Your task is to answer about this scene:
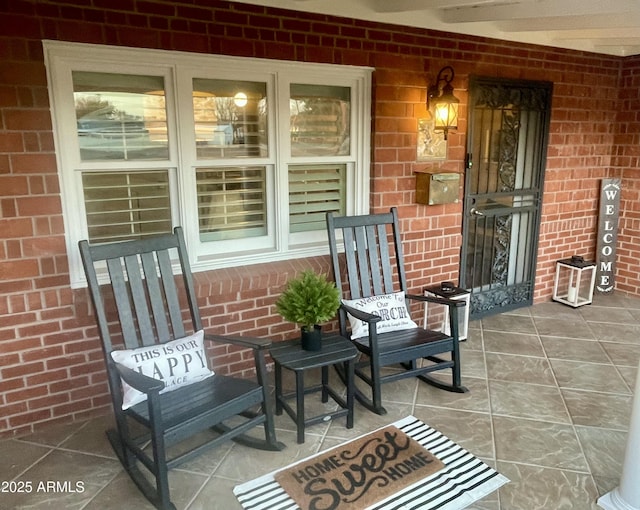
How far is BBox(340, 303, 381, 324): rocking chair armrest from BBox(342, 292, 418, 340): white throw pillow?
0.09 meters

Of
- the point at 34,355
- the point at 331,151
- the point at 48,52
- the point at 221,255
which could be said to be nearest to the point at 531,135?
the point at 331,151

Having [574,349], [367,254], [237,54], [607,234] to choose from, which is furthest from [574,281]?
[237,54]

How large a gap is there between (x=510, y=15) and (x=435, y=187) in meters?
1.17

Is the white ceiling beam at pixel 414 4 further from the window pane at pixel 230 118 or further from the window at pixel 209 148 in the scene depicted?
the window pane at pixel 230 118

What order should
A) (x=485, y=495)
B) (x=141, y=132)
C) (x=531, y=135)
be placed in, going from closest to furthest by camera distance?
(x=485, y=495) → (x=141, y=132) → (x=531, y=135)

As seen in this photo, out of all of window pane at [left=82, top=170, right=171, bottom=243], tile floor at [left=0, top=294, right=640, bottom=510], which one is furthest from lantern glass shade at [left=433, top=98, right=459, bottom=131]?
window pane at [left=82, top=170, right=171, bottom=243]

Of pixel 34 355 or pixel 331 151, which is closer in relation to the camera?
pixel 34 355

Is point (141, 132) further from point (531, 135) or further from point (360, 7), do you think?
point (531, 135)

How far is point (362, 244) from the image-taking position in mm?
3244

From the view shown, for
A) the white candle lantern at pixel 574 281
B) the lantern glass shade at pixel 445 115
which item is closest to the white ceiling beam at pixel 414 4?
the lantern glass shade at pixel 445 115

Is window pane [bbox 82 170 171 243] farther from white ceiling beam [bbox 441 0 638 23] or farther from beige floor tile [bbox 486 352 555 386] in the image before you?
beige floor tile [bbox 486 352 555 386]

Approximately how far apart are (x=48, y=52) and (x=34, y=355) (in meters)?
1.53

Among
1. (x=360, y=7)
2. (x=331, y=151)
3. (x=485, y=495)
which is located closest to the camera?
(x=485, y=495)

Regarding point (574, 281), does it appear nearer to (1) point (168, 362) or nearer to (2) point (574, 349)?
(2) point (574, 349)
